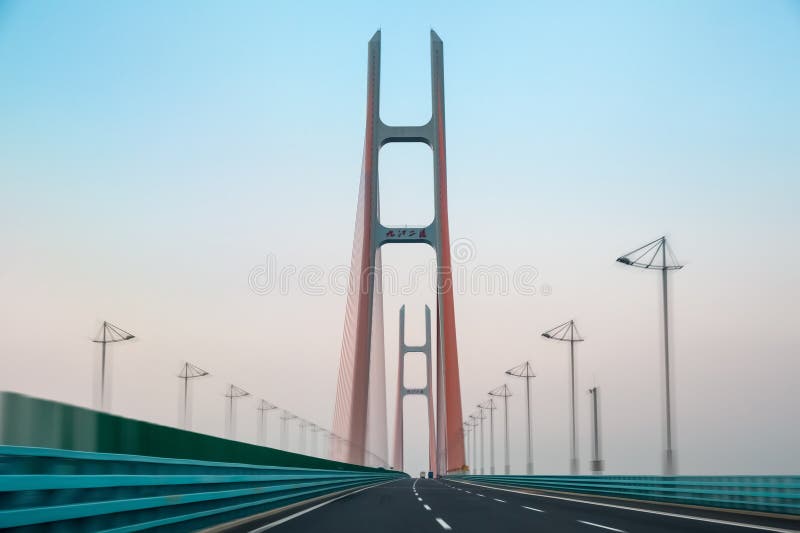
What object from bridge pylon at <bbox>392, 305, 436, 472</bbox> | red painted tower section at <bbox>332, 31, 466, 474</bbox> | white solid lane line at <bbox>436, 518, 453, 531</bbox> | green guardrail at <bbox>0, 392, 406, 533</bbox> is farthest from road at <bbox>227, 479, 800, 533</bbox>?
bridge pylon at <bbox>392, 305, 436, 472</bbox>

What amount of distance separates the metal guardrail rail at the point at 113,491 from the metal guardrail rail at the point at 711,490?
8947 mm

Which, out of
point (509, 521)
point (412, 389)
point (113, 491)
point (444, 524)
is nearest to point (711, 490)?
→ point (509, 521)

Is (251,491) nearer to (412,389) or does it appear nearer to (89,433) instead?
(89,433)

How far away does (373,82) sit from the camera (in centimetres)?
4919

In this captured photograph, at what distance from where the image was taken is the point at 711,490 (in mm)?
18703

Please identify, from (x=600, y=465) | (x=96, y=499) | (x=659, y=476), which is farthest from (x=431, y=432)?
(x=96, y=499)

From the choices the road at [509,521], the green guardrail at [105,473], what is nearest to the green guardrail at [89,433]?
the green guardrail at [105,473]

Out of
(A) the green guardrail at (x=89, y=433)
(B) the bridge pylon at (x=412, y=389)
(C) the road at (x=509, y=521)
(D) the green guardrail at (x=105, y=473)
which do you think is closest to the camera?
(D) the green guardrail at (x=105, y=473)

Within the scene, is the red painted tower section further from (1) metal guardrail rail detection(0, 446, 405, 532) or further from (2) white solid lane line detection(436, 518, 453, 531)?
(1) metal guardrail rail detection(0, 446, 405, 532)

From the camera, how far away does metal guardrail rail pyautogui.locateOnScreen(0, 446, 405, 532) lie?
5.78m

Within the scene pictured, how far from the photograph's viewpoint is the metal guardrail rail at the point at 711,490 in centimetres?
1566

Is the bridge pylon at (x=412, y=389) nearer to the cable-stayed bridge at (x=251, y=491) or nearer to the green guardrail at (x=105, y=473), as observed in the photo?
the cable-stayed bridge at (x=251, y=491)

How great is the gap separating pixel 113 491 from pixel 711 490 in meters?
14.4

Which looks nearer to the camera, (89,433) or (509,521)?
(89,433)
